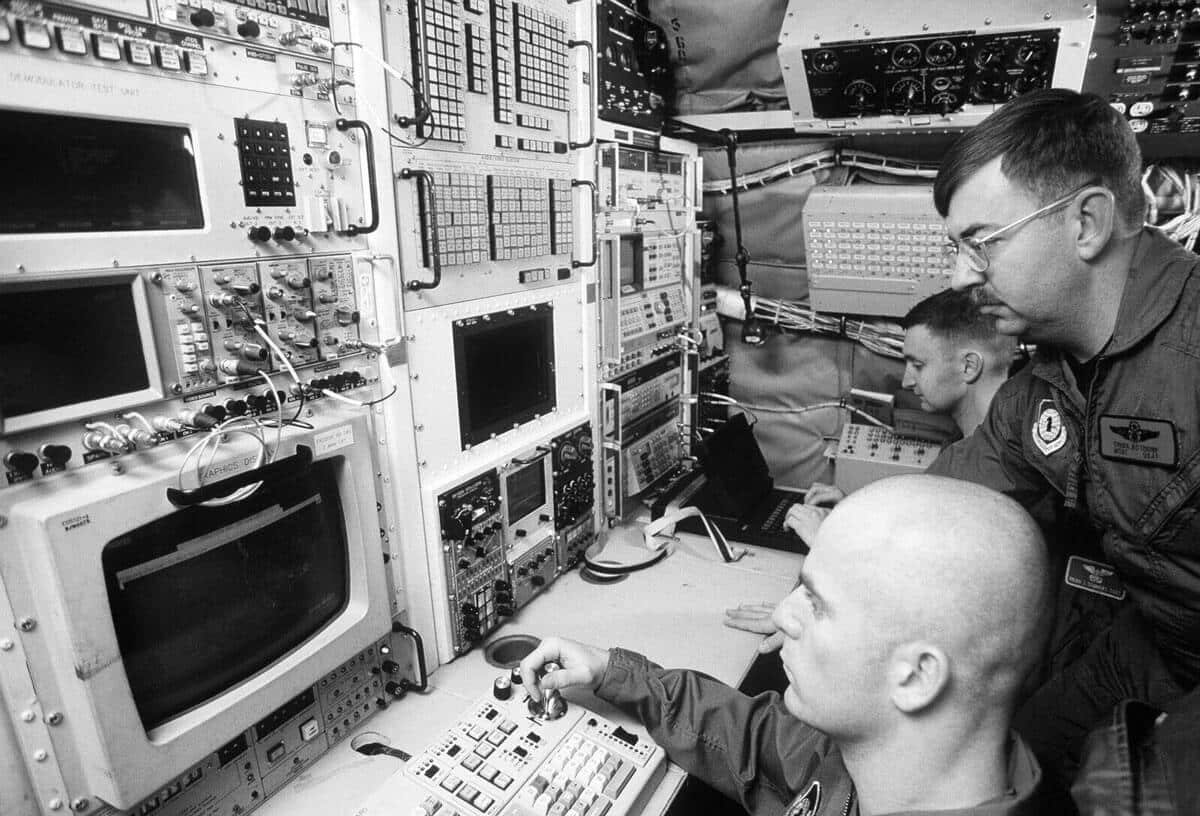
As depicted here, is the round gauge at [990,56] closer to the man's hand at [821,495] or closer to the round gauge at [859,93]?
the round gauge at [859,93]

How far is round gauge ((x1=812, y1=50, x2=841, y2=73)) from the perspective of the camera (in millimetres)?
2531

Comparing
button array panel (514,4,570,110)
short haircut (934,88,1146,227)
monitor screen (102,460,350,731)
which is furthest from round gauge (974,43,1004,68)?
monitor screen (102,460,350,731)

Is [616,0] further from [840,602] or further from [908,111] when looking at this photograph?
[840,602]

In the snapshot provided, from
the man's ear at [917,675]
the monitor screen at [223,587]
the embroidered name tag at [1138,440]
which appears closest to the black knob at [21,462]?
the monitor screen at [223,587]

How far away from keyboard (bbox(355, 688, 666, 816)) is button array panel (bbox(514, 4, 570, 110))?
1.66 m

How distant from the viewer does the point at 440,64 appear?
1736 mm

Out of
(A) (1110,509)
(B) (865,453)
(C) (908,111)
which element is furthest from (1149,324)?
(B) (865,453)

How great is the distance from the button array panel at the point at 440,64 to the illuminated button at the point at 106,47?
66cm

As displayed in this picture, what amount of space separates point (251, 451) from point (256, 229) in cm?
42

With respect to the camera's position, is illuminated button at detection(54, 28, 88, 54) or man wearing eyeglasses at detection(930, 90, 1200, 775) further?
man wearing eyeglasses at detection(930, 90, 1200, 775)

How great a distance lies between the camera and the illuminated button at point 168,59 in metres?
1.16

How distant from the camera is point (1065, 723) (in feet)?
6.49

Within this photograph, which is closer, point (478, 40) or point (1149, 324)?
point (1149, 324)

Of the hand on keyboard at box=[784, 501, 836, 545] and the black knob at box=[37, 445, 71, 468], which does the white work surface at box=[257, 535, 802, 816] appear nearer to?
the hand on keyboard at box=[784, 501, 836, 545]
